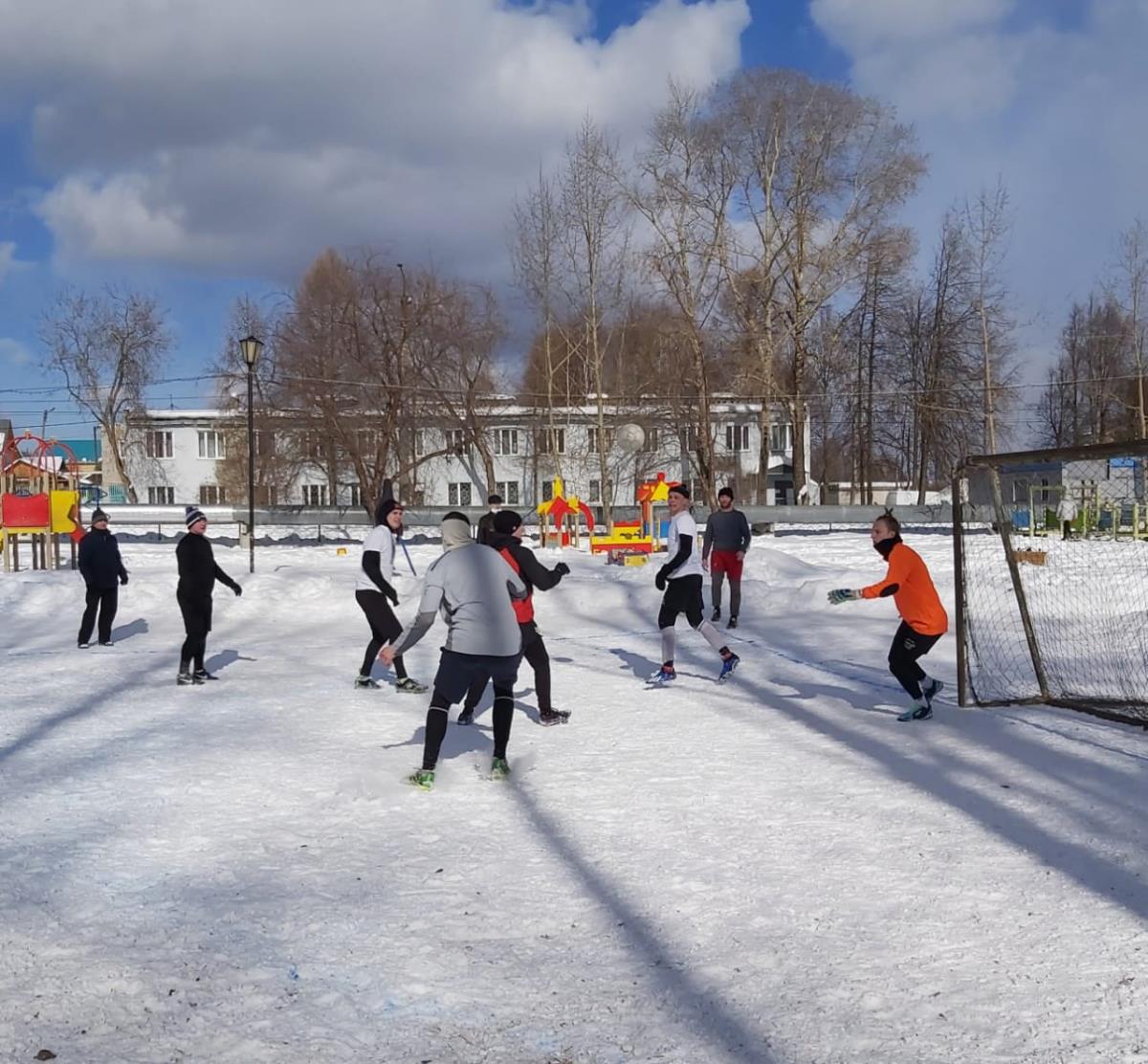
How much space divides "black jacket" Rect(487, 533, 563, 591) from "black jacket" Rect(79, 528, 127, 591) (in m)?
6.91

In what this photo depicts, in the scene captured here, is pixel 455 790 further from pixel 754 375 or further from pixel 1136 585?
pixel 754 375

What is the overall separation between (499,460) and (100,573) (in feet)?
140

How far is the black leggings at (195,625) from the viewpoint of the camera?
34.6 feet

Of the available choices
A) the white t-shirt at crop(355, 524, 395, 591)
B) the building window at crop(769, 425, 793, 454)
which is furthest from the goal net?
the building window at crop(769, 425, 793, 454)

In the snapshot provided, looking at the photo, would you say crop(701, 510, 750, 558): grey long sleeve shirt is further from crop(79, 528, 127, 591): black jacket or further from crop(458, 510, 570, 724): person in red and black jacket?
crop(79, 528, 127, 591): black jacket

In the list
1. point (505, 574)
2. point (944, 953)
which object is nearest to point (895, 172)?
point (505, 574)

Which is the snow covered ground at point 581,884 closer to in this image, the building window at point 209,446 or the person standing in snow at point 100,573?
the person standing in snow at point 100,573

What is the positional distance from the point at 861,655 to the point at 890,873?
7569 millimetres

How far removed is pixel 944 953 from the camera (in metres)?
4.08

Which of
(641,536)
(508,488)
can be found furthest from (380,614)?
(508,488)

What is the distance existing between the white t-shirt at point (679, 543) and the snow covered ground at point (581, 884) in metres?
1.18

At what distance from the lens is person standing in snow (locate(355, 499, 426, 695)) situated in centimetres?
1009

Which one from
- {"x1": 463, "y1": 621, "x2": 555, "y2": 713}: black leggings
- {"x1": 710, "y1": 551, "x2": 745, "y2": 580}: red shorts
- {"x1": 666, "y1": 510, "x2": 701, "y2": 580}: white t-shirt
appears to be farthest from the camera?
{"x1": 710, "y1": 551, "x2": 745, "y2": 580}: red shorts

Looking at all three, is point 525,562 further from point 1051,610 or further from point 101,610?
point 1051,610
